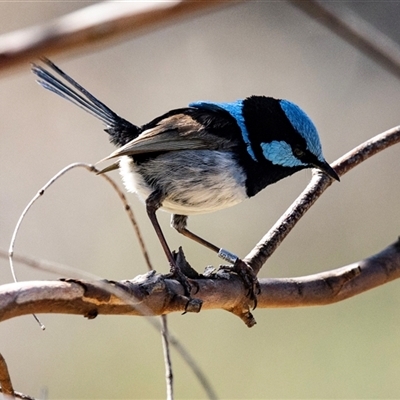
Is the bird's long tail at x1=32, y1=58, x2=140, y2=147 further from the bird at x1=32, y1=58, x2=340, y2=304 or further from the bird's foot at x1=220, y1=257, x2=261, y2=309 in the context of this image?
the bird's foot at x1=220, y1=257, x2=261, y2=309

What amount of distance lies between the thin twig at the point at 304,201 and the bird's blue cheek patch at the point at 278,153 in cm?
11

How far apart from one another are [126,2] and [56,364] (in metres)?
3.89

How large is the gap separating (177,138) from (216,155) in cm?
17

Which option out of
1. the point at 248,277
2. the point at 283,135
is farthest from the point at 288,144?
the point at 248,277

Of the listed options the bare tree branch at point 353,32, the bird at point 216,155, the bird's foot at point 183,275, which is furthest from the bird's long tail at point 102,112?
the bare tree branch at point 353,32

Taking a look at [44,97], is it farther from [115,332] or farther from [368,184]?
[368,184]

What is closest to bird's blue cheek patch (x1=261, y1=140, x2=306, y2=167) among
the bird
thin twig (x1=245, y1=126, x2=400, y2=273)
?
the bird

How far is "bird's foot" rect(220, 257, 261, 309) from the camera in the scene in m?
2.06

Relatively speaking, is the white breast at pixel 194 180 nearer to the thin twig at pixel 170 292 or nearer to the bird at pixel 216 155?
the bird at pixel 216 155

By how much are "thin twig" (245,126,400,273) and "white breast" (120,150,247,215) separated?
235 millimetres

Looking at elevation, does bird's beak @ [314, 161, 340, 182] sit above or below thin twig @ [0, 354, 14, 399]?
above

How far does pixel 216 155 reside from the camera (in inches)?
103

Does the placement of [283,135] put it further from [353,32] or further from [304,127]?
[353,32]

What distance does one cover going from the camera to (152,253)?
459cm
